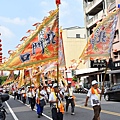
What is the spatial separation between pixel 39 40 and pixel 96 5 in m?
39.2

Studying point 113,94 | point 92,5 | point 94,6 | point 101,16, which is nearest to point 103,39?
point 113,94

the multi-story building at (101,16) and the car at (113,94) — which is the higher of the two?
the multi-story building at (101,16)

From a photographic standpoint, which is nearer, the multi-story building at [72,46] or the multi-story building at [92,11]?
the multi-story building at [92,11]

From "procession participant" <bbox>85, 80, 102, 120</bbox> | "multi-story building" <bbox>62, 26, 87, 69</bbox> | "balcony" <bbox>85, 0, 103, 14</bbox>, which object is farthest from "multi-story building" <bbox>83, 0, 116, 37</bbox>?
"procession participant" <bbox>85, 80, 102, 120</bbox>

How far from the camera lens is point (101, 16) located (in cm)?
3744

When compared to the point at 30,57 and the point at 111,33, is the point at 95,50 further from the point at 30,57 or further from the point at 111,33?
the point at 30,57

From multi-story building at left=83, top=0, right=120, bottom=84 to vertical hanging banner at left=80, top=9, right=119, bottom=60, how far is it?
2363 cm

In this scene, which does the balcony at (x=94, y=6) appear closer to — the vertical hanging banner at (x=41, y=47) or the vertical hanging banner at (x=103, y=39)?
the vertical hanging banner at (x=103, y=39)

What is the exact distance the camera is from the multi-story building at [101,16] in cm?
3906

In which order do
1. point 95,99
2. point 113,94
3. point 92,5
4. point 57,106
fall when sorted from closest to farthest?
1. point 57,106
2. point 95,99
3. point 113,94
4. point 92,5

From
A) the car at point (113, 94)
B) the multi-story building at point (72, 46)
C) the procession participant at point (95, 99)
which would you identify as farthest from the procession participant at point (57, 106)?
the multi-story building at point (72, 46)

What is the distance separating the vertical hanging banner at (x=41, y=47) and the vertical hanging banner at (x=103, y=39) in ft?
3.72

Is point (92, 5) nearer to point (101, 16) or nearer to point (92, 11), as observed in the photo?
point (92, 11)

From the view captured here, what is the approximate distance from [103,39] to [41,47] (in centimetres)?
195
